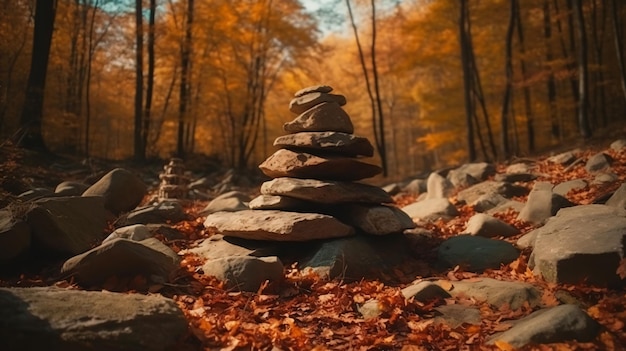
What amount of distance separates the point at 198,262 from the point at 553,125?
17817 millimetres

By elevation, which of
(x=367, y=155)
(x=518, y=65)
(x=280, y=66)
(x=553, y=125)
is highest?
(x=280, y=66)

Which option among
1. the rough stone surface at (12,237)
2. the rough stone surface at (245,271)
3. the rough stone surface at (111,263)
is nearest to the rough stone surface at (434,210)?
the rough stone surface at (245,271)

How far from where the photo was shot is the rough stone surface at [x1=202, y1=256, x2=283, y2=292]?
4.06 meters

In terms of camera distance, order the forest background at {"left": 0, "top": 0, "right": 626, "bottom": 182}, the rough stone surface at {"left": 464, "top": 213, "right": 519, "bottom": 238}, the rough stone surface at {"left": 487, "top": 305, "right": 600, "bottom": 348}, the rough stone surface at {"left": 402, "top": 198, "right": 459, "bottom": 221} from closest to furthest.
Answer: the rough stone surface at {"left": 487, "top": 305, "right": 600, "bottom": 348}, the rough stone surface at {"left": 464, "top": 213, "right": 519, "bottom": 238}, the rough stone surface at {"left": 402, "top": 198, "right": 459, "bottom": 221}, the forest background at {"left": 0, "top": 0, "right": 626, "bottom": 182}

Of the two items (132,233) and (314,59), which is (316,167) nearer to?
(132,233)

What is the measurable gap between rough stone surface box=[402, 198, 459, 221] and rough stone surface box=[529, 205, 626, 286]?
10.2 feet

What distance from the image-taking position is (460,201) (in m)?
8.30

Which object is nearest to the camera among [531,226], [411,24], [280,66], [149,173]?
[531,226]

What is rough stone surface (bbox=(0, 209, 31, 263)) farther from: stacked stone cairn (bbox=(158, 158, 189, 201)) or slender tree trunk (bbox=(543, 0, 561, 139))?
slender tree trunk (bbox=(543, 0, 561, 139))

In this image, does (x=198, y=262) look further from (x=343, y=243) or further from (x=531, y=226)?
(x=531, y=226)

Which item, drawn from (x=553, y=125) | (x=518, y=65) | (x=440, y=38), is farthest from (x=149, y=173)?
(x=553, y=125)

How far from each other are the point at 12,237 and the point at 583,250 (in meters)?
5.84

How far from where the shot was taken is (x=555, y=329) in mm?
2629

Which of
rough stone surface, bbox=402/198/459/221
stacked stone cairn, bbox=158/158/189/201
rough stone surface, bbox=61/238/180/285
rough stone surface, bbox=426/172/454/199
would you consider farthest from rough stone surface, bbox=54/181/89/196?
rough stone surface, bbox=426/172/454/199
